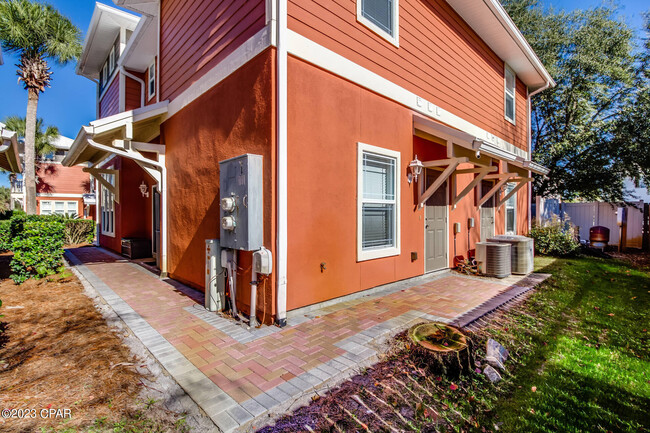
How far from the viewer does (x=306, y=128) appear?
398cm

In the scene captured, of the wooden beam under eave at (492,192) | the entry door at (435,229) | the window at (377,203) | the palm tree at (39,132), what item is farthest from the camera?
the palm tree at (39,132)

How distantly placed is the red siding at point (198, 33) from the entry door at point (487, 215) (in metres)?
7.22

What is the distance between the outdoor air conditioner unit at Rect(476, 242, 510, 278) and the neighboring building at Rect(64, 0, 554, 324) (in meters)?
0.73

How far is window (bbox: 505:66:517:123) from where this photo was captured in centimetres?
950

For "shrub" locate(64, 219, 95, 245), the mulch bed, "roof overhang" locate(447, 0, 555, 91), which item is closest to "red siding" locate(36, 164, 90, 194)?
"shrub" locate(64, 219, 95, 245)

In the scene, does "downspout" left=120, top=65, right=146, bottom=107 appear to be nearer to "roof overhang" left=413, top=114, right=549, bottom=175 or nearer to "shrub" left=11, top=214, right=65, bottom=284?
"shrub" left=11, top=214, right=65, bottom=284

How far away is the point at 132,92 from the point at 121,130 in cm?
422

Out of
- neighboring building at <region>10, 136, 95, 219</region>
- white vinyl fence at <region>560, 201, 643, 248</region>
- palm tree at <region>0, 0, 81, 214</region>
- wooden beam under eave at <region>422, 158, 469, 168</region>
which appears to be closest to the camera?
wooden beam under eave at <region>422, 158, 469, 168</region>

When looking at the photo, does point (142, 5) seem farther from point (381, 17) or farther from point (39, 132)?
point (39, 132)

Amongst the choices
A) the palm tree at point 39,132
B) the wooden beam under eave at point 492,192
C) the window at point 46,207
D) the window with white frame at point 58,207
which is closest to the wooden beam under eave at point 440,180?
the wooden beam under eave at point 492,192

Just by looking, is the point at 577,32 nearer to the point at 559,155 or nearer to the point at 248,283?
the point at 559,155

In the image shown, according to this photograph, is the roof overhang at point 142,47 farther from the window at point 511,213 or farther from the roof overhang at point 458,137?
the window at point 511,213

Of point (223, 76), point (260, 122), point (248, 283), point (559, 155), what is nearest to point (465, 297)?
point (248, 283)

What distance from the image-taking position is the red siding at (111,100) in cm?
959
